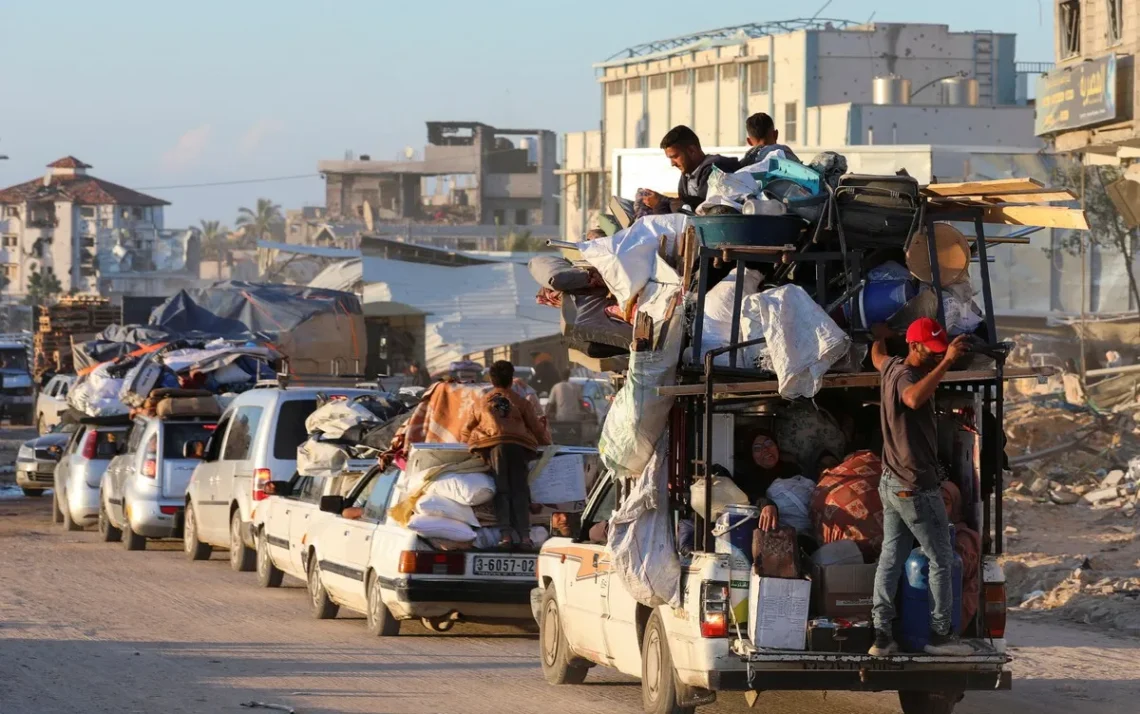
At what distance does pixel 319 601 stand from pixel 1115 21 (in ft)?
74.1

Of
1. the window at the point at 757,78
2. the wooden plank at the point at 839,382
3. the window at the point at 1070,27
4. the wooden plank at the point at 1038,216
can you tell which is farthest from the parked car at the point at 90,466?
the window at the point at 757,78

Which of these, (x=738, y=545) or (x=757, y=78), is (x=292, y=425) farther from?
(x=757, y=78)

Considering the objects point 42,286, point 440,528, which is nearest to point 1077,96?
point 440,528

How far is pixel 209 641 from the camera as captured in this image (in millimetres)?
13023

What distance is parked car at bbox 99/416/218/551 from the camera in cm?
2083

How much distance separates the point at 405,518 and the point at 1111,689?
511 cm

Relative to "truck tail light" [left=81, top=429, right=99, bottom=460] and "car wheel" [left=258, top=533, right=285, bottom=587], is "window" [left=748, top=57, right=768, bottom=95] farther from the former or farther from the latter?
"car wheel" [left=258, top=533, right=285, bottom=587]

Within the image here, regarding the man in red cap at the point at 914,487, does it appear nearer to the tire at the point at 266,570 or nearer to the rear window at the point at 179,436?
the tire at the point at 266,570

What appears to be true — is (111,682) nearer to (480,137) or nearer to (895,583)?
(895,583)

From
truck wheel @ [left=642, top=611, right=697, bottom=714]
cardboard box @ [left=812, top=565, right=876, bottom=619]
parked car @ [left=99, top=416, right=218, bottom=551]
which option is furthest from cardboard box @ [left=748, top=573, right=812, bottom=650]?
parked car @ [left=99, top=416, right=218, bottom=551]

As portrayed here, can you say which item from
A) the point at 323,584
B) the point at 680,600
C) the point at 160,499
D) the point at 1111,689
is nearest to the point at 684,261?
the point at 680,600

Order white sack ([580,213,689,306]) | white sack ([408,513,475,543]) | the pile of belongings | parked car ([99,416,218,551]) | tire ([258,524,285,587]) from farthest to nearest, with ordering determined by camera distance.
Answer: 1. parked car ([99,416,218,551])
2. tire ([258,524,285,587])
3. the pile of belongings
4. white sack ([408,513,475,543])
5. white sack ([580,213,689,306])

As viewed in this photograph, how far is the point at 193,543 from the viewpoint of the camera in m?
20.1

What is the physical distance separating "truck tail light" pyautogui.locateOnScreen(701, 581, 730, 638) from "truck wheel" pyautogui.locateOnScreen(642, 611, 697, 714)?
1.78 feet
